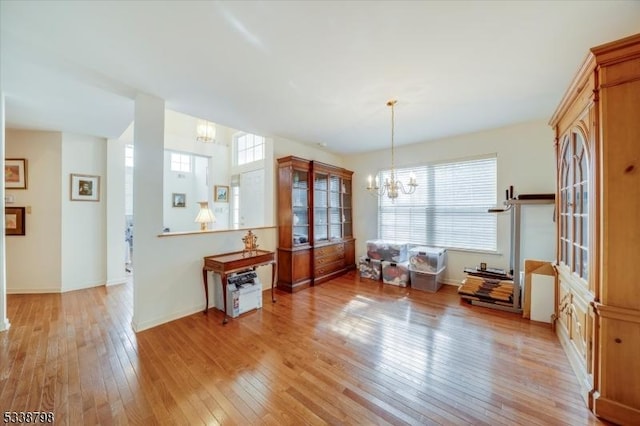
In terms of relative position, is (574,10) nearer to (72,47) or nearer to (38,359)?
(72,47)

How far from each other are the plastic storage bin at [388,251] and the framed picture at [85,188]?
5.09 metres

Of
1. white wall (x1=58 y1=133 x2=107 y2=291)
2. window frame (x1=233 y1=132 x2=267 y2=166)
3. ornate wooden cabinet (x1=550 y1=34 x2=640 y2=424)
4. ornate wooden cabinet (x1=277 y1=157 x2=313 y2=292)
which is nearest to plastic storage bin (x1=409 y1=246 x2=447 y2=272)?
ornate wooden cabinet (x1=277 y1=157 x2=313 y2=292)

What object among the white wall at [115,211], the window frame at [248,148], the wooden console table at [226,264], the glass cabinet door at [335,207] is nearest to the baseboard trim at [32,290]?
the white wall at [115,211]

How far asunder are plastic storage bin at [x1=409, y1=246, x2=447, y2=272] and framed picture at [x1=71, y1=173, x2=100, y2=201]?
5687 mm

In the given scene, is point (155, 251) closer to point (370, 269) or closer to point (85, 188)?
point (85, 188)

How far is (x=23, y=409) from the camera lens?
165 cm

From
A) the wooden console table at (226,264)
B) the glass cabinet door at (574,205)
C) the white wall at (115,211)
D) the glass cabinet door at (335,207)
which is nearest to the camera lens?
the glass cabinet door at (574,205)

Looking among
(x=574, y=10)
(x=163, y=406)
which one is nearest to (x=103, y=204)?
(x=163, y=406)

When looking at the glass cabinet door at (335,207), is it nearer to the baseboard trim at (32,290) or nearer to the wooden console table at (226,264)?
the wooden console table at (226,264)

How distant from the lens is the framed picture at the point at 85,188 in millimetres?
4168

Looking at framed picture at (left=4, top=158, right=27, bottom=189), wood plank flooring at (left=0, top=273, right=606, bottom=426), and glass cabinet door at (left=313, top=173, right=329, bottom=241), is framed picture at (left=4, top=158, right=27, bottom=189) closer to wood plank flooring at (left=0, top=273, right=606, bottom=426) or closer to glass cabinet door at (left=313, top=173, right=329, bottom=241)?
wood plank flooring at (left=0, top=273, right=606, bottom=426)

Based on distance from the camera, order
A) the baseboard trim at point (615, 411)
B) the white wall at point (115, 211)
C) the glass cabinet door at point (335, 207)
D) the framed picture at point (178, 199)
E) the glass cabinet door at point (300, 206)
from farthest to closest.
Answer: the framed picture at point (178, 199) → the glass cabinet door at point (335, 207) → the white wall at point (115, 211) → the glass cabinet door at point (300, 206) → the baseboard trim at point (615, 411)

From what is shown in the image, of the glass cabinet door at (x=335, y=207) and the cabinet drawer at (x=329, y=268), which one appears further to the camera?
the glass cabinet door at (x=335, y=207)

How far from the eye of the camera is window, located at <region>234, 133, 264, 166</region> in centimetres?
528
